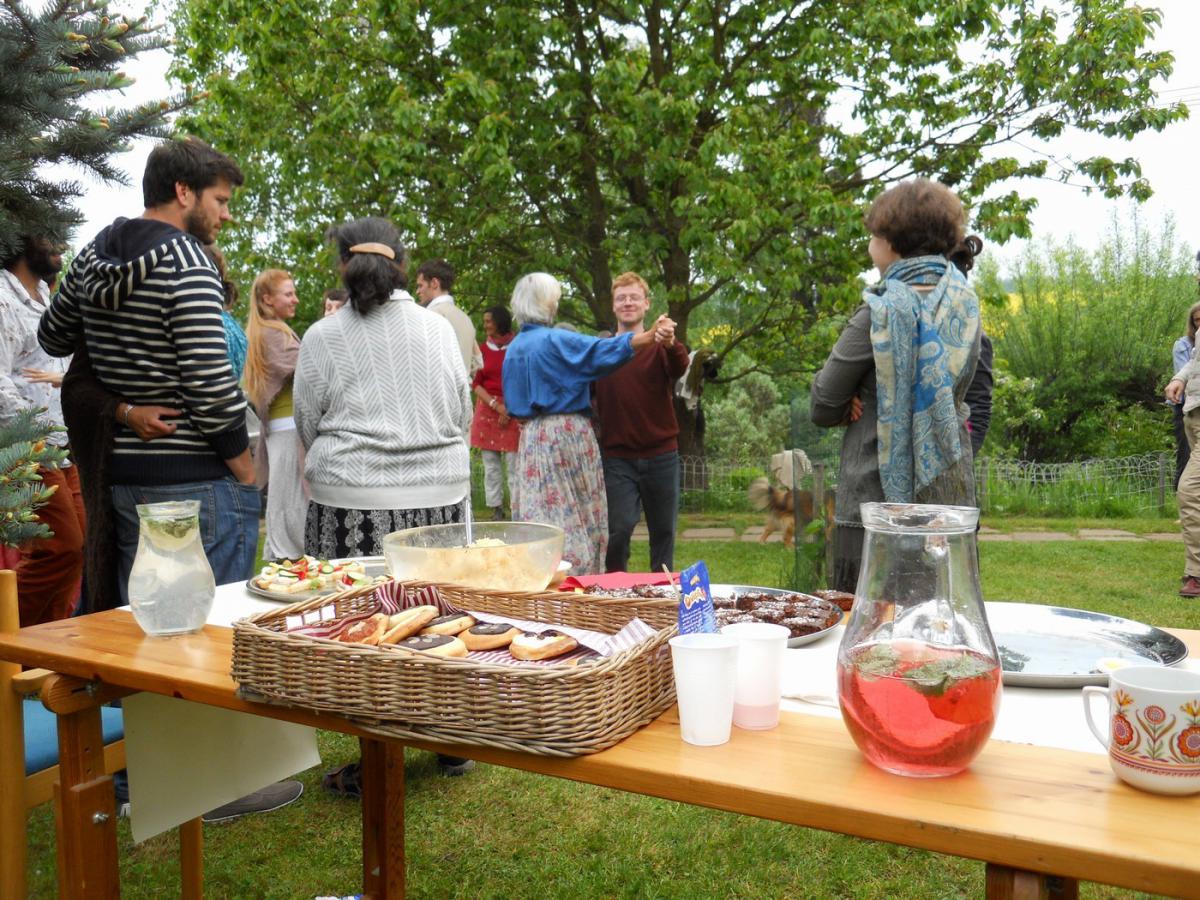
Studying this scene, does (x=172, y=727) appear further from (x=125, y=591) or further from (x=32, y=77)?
(x=32, y=77)

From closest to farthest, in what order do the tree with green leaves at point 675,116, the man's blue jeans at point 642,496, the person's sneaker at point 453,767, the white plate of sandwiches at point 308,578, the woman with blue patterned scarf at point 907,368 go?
the white plate of sandwiches at point 308,578 < the woman with blue patterned scarf at point 907,368 < the person's sneaker at point 453,767 < the man's blue jeans at point 642,496 < the tree with green leaves at point 675,116

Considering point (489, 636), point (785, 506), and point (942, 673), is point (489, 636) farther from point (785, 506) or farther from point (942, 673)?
point (785, 506)

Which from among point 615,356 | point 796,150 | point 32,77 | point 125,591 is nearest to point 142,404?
point 125,591

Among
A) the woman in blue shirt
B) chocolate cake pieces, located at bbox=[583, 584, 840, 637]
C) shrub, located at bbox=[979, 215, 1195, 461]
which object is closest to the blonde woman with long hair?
the woman in blue shirt

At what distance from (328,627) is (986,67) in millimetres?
7944

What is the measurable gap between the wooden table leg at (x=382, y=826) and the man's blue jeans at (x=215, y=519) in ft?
2.43

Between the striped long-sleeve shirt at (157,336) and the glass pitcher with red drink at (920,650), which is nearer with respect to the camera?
the glass pitcher with red drink at (920,650)

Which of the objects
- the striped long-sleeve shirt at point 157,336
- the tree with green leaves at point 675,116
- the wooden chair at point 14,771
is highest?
the tree with green leaves at point 675,116

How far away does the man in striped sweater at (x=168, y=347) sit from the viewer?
2238 mm

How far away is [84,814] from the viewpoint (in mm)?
1442

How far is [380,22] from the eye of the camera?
7312 millimetres

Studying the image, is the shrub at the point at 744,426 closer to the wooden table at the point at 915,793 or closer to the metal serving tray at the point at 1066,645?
the metal serving tray at the point at 1066,645

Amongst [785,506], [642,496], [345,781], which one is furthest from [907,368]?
[785,506]

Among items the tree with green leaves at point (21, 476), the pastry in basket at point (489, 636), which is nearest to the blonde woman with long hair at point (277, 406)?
the tree with green leaves at point (21, 476)
